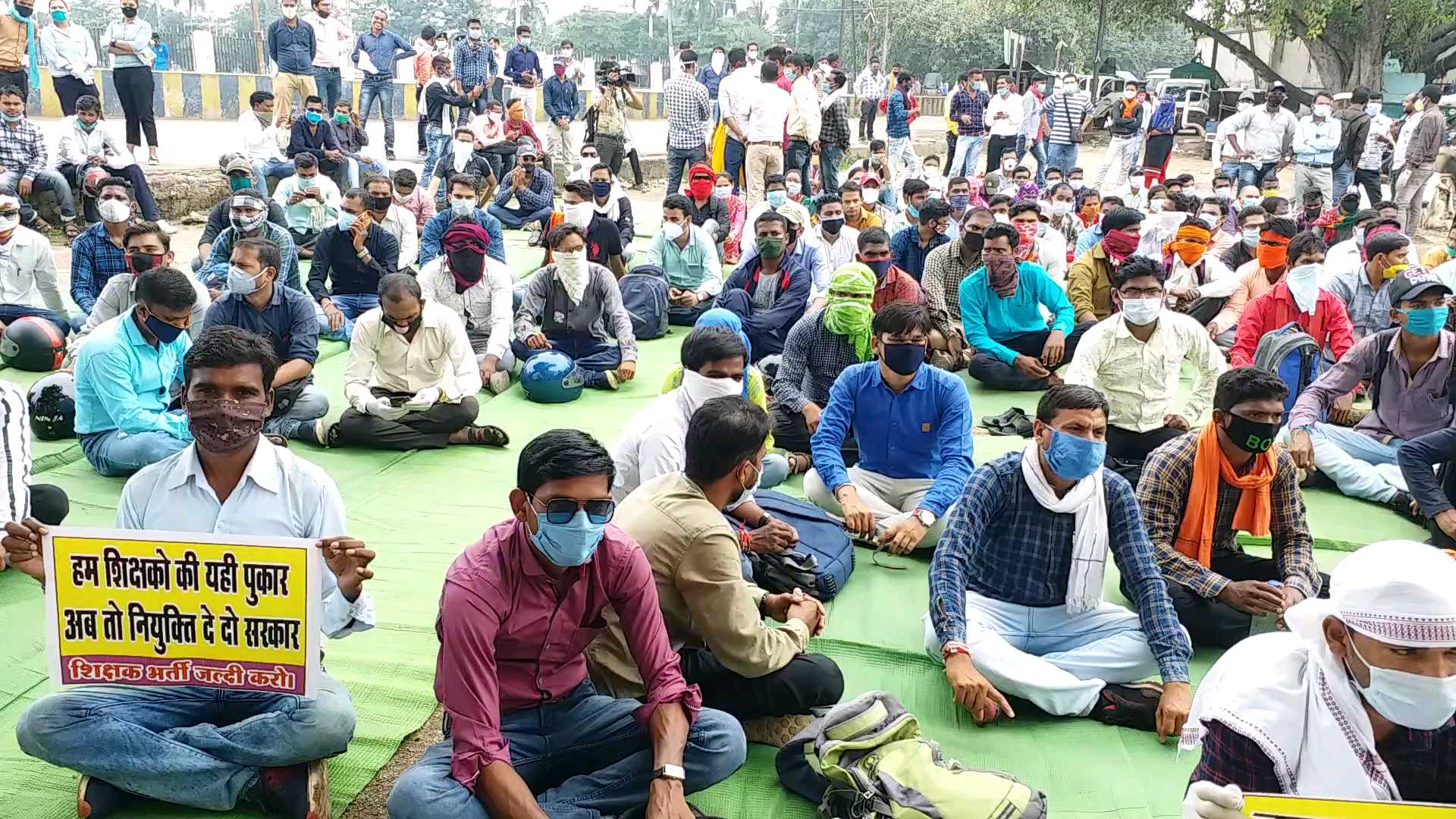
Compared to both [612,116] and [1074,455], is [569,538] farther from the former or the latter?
[612,116]

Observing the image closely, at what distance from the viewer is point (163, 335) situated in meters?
5.50

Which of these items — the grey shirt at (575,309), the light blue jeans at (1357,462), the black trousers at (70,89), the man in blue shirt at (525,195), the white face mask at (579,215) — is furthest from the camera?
the man in blue shirt at (525,195)

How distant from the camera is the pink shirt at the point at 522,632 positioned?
281cm

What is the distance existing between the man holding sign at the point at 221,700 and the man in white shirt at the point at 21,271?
5.40m

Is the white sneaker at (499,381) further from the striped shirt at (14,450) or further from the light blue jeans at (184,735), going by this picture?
the light blue jeans at (184,735)

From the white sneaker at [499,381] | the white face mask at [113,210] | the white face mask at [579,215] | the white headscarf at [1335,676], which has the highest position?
the white face mask at [113,210]

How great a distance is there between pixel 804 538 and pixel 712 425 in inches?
61.9

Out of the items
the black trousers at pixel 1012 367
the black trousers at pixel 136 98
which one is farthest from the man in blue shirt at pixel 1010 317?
the black trousers at pixel 136 98

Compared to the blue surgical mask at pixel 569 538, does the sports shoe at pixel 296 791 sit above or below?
below

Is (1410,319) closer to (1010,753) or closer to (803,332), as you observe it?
(803,332)

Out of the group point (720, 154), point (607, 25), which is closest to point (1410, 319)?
point (720, 154)

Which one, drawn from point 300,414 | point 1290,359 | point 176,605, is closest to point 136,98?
point 300,414

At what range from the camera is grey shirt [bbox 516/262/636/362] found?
25.8ft

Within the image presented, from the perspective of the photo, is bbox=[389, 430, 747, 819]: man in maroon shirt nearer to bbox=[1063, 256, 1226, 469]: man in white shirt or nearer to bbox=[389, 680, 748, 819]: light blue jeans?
bbox=[389, 680, 748, 819]: light blue jeans
